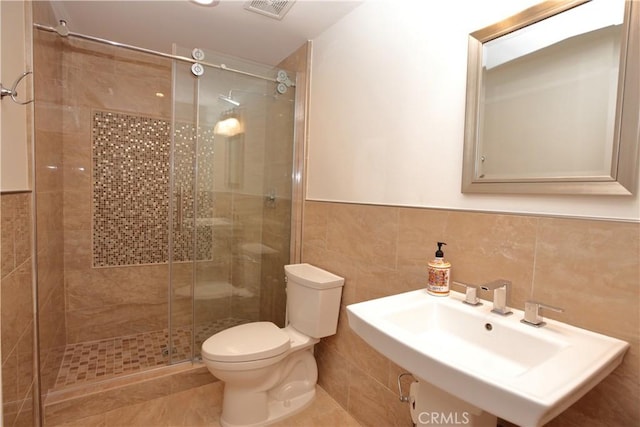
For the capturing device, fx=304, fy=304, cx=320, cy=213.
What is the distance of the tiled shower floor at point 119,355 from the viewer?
6.30 feet

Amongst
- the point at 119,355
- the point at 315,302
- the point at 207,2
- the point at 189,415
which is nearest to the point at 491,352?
the point at 315,302

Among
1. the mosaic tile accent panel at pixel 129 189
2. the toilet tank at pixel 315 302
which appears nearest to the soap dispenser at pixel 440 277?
the toilet tank at pixel 315 302

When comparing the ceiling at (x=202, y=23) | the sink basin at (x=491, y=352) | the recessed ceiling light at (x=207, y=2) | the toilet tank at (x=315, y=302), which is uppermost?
the ceiling at (x=202, y=23)

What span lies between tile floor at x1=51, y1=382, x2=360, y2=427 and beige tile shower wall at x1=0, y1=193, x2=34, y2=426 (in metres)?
0.41

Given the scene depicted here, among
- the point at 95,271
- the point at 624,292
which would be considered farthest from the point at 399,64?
the point at 95,271

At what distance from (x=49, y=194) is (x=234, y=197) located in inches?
41.6

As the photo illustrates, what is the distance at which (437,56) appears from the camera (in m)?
1.28

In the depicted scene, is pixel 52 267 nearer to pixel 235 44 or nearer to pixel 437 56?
pixel 235 44

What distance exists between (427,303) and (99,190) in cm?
247

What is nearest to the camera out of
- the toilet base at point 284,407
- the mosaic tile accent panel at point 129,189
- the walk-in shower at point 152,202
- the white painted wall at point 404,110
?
the white painted wall at point 404,110

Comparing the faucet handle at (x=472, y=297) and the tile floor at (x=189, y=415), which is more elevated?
the faucet handle at (x=472, y=297)

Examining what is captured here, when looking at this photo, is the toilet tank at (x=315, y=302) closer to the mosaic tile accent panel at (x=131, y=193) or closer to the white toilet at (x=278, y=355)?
the white toilet at (x=278, y=355)

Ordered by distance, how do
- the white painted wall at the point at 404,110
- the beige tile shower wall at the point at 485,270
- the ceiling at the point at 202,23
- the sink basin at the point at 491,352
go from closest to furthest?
1. the sink basin at the point at 491,352
2. the beige tile shower wall at the point at 485,270
3. the white painted wall at the point at 404,110
4. the ceiling at the point at 202,23

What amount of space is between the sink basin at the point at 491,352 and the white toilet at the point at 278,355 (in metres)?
0.71
